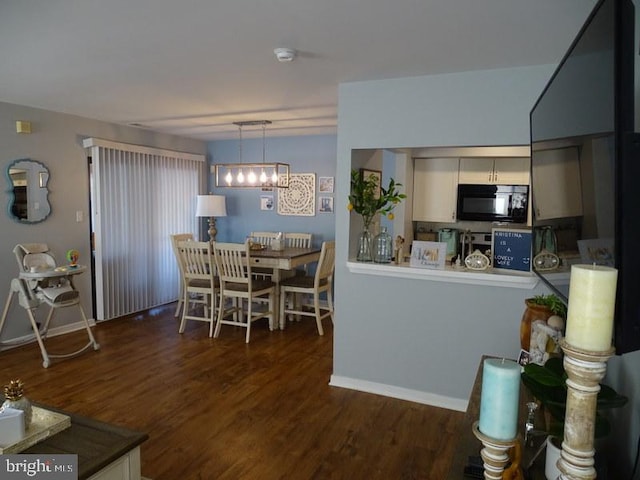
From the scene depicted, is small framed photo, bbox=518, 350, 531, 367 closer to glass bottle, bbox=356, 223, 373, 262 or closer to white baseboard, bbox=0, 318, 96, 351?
glass bottle, bbox=356, 223, 373, 262

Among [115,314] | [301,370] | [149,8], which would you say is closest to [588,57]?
[149,8]

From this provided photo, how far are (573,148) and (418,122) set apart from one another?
1.93 m

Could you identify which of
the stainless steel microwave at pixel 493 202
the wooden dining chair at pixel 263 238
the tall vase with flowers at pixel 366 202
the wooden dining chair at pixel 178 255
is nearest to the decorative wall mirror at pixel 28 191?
the wooden dining chair at pixel 178 255

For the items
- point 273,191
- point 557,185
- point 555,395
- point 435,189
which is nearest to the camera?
point 555,395

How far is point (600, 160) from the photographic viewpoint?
0.95 m

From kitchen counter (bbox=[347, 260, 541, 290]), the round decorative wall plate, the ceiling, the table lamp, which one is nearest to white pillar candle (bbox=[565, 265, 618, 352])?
the ceiling

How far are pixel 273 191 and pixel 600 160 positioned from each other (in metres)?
5.39

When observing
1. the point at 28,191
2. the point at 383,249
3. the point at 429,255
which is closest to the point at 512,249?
the point at 429,255

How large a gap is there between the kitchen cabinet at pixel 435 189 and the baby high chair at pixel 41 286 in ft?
12.2

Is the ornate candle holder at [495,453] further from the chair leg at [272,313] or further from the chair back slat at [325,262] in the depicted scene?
the chair leg at [272,313]

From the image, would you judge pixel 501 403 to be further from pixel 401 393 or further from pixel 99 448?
pixel 401 393

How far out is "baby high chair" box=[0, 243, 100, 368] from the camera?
3.79 meters

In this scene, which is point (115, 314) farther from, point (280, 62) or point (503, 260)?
point (503, 260)

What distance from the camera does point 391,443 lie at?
262 cm
